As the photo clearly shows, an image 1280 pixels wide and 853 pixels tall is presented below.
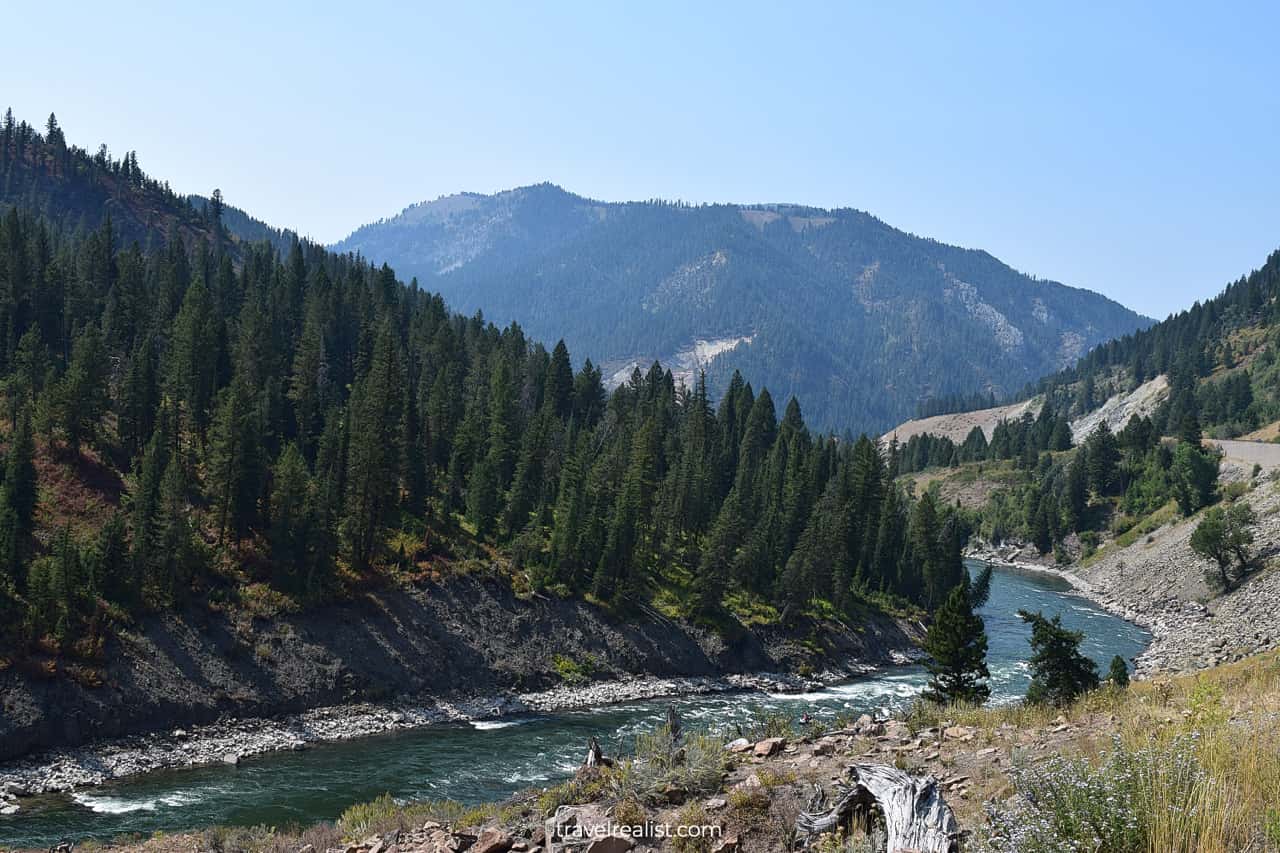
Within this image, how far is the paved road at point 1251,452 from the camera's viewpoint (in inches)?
4956

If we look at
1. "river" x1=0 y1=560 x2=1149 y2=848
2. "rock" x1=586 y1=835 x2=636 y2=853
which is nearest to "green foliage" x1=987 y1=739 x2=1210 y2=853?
"rock" x1=586 y1=835 x2=636 y2=853

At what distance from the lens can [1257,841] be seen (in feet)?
28.6

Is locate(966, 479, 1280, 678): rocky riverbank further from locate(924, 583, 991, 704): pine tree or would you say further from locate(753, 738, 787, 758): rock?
locate(753, 738, 787, 758): rock

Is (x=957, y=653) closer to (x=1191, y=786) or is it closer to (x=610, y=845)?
(x=610, y=845)

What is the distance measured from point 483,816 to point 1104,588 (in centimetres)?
12089

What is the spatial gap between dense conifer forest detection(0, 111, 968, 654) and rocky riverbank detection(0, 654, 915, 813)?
335 inches

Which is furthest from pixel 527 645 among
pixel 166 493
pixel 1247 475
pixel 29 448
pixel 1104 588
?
pixel 1247 475

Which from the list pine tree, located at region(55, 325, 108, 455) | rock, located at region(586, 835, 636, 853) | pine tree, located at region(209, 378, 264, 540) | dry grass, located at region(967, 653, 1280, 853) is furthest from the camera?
pine tree, located at region(55, 325, 108, 455)

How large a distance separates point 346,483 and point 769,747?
63.3 metres

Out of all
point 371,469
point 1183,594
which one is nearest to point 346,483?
point 371,469

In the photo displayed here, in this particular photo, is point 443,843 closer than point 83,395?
Yes

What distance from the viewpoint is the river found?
39156 mm

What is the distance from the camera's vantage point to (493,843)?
16.4 metres

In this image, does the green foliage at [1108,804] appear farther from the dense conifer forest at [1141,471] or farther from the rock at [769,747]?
the dense conifer forest at [1141,471]
